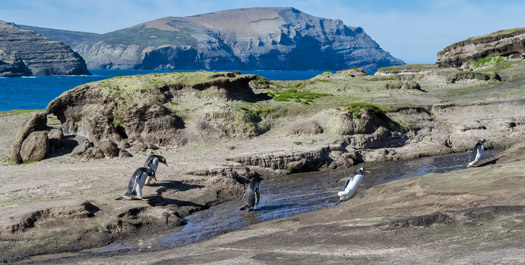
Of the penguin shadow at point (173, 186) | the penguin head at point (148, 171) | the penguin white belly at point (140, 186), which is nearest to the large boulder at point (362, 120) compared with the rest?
the penguin shadow at point (173, 186)

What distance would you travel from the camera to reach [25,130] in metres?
32.6

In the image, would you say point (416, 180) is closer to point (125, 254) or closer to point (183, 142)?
point (125, 254)

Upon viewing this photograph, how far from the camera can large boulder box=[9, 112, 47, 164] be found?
30781mm

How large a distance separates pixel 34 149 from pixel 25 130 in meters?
2.42

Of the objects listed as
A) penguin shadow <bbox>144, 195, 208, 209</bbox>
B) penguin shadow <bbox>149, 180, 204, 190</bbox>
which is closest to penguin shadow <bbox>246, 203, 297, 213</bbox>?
penguin shadow <bbox>144, 195, 208, 209</bbox>

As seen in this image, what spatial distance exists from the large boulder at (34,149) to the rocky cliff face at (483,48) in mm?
56302

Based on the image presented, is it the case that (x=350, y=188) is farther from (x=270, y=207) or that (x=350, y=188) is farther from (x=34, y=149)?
(x=34, y=149)

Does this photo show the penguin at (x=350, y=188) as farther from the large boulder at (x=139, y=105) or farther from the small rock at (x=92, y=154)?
the small rock at (x=92, y=154)

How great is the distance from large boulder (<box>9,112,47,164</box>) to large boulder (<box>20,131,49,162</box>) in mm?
275

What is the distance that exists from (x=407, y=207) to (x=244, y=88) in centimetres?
2657

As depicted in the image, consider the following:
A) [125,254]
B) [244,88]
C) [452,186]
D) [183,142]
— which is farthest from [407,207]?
[244,88]

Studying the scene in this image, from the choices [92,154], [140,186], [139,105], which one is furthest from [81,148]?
[140,186]

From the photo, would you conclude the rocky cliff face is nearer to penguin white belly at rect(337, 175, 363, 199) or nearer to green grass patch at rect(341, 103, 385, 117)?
green grass patch at rect(341, 103, 385, 117)

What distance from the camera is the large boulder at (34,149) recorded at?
30766mm
